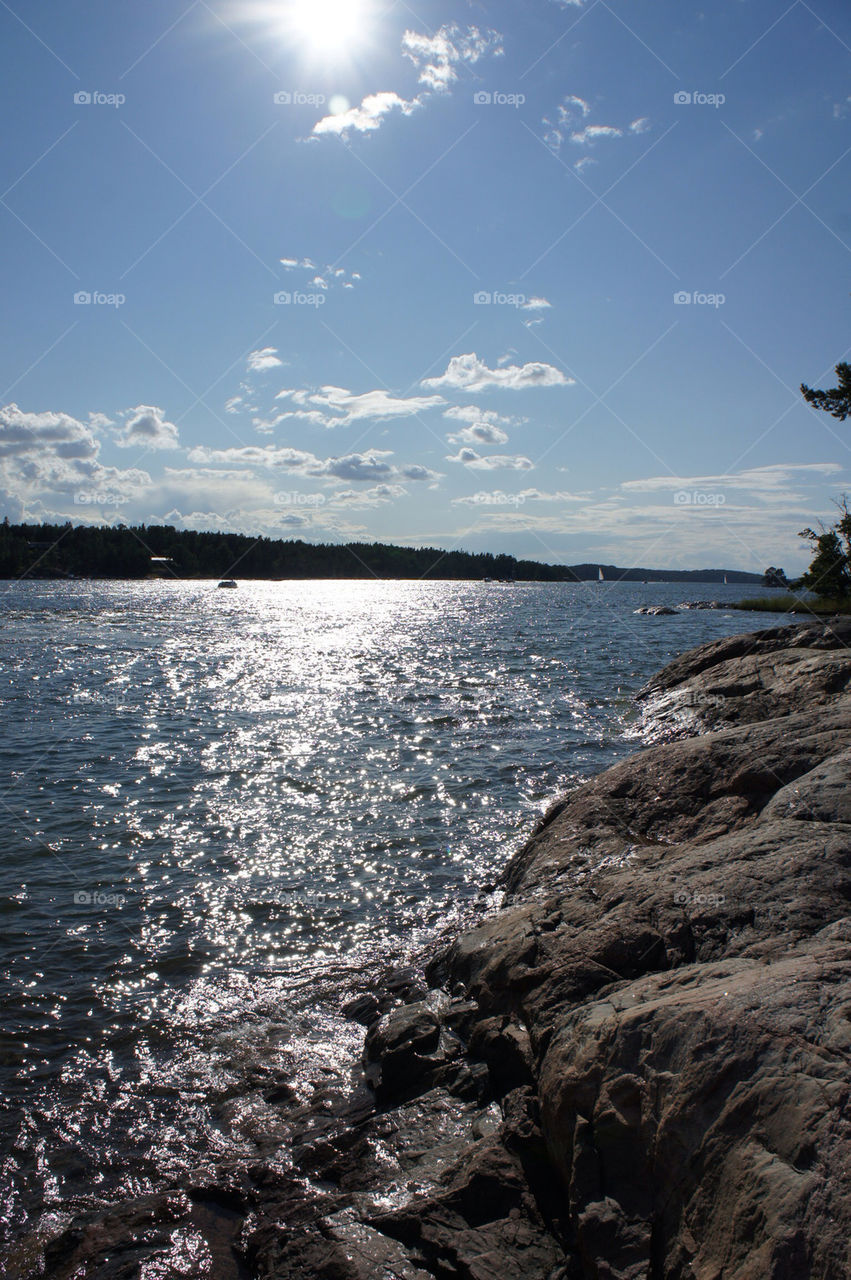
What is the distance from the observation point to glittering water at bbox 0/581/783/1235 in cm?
724

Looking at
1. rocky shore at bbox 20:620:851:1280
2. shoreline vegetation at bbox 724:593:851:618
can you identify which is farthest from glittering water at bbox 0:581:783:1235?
shoreline vegetation at bbox 724:593:851:618

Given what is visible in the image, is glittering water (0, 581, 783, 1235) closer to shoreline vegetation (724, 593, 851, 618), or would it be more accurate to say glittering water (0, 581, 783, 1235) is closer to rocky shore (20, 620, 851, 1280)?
rocky shore (20, 620, 851, 1280)

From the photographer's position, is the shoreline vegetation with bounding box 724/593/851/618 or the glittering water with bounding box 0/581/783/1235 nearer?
the glittering water with bounding box 0/581/783/1235

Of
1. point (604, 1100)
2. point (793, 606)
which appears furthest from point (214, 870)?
point (793, 606)

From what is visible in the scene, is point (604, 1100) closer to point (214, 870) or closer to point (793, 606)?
point (214, 870)

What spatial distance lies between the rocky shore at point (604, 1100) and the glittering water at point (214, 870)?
880 millimetres

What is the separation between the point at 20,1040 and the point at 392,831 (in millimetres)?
7656

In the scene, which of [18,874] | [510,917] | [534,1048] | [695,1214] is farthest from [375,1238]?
[18,874]

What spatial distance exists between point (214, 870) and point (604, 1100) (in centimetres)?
933

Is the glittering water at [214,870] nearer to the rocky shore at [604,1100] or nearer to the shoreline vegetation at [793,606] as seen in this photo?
the rocky shore at [604,1100]

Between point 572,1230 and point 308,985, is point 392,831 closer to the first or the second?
point 308,985

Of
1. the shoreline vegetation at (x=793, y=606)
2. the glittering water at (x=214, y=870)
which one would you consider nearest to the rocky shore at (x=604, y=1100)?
the glittering water at (x=214, y=870)

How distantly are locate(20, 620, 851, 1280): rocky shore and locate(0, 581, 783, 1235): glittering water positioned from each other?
88 cm

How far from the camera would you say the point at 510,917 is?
8.48 meters
